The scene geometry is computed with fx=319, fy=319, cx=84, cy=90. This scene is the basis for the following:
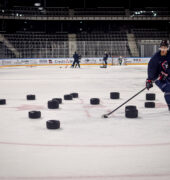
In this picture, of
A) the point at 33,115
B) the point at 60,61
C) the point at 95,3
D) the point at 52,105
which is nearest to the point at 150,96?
the point at 52,105

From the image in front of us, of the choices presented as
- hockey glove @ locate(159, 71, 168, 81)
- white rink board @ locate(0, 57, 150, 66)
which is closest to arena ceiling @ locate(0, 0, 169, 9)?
white rink board @ locate(0, 57, 150, 66)

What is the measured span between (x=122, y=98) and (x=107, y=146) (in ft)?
13.2

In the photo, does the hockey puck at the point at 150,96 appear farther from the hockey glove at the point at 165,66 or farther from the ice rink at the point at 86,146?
the hockey glove at the point at 165,66

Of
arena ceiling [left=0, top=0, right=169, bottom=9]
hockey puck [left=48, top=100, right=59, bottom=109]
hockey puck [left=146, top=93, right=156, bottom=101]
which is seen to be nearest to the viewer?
hockey puck [left=48, top=100, right=59, bottom=109]

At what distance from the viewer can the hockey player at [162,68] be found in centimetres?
496

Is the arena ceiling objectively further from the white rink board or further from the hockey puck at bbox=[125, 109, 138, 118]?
the hockey puck at bbox=[125, 109, 138, 118]

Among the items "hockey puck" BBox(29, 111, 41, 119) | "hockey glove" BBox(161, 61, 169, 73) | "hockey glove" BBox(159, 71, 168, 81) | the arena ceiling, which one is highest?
the arena ceiling

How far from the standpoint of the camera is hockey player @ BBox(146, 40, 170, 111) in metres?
4.96

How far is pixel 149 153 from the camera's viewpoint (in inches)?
127

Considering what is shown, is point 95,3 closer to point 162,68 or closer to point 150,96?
point 150,96

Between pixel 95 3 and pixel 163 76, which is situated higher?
pixel 95 3

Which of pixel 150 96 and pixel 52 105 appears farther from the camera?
pixel 150 96

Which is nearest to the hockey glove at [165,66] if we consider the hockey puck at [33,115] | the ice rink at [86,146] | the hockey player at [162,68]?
the hockey player at [162,68]

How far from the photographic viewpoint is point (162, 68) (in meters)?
5.05
